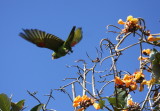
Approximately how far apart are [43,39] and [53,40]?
0.11 m

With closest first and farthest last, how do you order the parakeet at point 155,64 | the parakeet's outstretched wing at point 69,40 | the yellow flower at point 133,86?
1. the parakeet at point 155,64
2. the yellow flower at point 133,86
3. the parakeet's outstretched wing at point 69,40

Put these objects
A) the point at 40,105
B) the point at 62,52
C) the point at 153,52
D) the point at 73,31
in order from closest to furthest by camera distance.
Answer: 1. the point at 153,52
2. the point at 40,105
3. the point at 73,31
4. the point at 62,52

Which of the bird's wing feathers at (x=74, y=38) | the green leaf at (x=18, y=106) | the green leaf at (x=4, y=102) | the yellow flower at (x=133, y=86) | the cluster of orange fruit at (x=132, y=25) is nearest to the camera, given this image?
the yellow flower at (x=133, y=86)

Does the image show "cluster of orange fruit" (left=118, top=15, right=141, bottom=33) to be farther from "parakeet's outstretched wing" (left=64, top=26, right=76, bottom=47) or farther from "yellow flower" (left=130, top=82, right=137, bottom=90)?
"parakeet's outstretched wing" (left=64, top=26, right=76, bottom=47)

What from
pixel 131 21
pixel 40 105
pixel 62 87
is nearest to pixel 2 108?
pixel 40 105

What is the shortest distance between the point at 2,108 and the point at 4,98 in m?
0.09

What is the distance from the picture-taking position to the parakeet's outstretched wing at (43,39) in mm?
3433

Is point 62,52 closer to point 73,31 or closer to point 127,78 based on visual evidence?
point 73,31

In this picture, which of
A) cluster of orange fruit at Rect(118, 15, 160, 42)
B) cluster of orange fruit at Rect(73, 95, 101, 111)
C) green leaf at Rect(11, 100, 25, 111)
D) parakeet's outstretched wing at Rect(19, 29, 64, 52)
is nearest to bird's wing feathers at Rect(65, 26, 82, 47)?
parakeet's outstretched wing at Rect(19, 29, 64, 52)

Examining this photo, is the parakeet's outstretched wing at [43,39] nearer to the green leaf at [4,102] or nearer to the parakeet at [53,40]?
the parakeet at [53,40]

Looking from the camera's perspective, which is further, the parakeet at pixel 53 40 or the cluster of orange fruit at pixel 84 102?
the parakeet at pixel 53 40

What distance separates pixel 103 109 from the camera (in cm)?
213

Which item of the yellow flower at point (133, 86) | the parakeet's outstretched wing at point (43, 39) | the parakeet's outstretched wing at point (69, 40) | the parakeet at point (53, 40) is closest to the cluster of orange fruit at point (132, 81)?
the yellow flower at point (133, 86)

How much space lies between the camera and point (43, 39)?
3.53m
